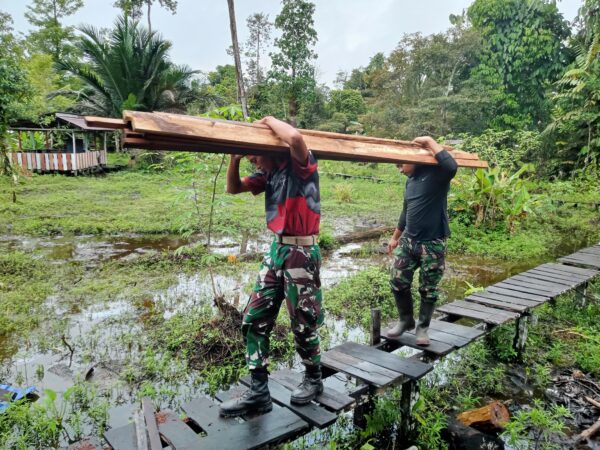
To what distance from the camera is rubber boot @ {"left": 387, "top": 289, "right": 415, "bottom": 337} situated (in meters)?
3.89

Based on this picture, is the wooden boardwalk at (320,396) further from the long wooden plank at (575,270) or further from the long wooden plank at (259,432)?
the long wooden plank at (575,270)

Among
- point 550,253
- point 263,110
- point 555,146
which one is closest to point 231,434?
point 550,253

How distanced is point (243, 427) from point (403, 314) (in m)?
1.91

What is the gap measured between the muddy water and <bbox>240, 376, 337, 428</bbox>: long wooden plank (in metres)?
1.23

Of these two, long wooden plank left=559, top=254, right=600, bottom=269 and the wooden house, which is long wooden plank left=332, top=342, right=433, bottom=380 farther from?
the wooden house

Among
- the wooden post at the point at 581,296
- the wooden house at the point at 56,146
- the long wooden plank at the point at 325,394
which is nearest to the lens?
the long wooden plank at the point at 325,394

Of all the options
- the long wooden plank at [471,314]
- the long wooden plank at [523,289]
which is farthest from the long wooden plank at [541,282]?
the long wooden plank at [471,314]

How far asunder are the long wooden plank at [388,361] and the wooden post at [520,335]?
1.80 metres

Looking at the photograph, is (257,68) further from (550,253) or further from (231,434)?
(231,434)

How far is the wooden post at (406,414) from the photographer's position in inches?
136

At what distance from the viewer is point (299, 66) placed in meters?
24.7

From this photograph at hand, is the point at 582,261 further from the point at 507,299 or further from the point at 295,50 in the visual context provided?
the point at 295,50

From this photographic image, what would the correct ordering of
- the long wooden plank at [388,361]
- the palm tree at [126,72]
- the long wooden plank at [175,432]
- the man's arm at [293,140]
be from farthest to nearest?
the palm tree at [126,72] → the long wooden plank at [388,361] → the long wooden plank at [175,432] → the man's arm at [293,140]

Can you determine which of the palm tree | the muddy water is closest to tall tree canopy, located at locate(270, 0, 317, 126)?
the palm tree
